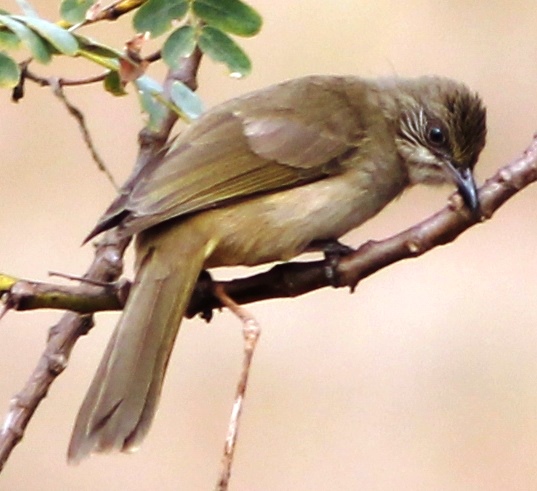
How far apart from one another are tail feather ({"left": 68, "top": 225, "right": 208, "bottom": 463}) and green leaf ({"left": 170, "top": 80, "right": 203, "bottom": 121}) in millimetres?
260

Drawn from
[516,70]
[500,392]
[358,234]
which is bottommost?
[500,392]

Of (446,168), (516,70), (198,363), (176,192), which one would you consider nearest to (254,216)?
(176,192)

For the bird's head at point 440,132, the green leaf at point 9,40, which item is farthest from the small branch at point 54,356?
the bird's head at point 440,132

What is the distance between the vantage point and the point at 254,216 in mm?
2623

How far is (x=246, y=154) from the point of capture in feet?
8.86

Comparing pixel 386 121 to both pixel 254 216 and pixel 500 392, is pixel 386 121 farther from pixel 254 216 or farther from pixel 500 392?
pixel 500 392

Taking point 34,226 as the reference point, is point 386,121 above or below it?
above

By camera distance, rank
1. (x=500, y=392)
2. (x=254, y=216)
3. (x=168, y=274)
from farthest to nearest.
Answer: (x=500, y=392) → (x=254, y=216) → (x=168, y=274)

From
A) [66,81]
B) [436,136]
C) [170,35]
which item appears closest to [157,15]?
[170,35]

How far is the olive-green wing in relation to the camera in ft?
8.11

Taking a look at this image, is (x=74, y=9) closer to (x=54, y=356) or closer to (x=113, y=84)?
(x=113, y=84)

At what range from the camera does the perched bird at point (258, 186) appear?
227 cm

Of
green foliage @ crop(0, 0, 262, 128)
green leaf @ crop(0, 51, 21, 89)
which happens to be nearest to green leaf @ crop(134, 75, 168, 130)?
green foliage @ crop(0, 0, 262, 128)

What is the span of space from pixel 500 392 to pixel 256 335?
253 centimetres
